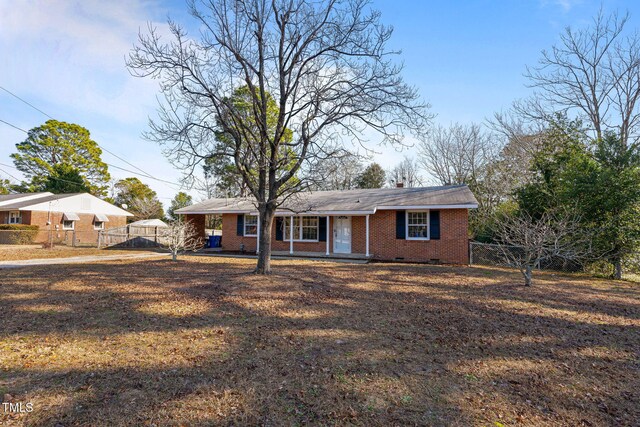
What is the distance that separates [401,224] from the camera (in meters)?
15.5

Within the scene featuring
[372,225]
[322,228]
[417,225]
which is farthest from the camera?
[322,228]

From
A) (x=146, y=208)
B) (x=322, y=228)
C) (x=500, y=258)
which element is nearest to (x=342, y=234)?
(x=322, y=228)

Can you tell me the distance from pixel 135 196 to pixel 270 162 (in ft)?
132

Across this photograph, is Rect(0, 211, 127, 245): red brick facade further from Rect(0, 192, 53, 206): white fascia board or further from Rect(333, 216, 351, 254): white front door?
Rect(333, 216, 351, 254): white front door

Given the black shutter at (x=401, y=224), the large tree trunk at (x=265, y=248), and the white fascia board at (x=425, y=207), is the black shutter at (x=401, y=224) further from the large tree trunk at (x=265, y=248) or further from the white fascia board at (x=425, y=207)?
the large tree trunk at (x=265, y=248)

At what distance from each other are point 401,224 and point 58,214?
29740 mm

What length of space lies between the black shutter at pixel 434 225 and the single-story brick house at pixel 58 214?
2567cm

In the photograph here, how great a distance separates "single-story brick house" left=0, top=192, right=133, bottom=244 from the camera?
87.1 feet

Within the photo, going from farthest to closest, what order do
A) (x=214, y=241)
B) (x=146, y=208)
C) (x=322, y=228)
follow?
1. (x=146, y=208)
2. (x=214, y=241)
3. (x=322, y=228)

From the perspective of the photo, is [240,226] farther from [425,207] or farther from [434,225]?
[434,225]

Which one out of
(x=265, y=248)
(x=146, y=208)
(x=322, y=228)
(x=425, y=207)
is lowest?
(x=265, y=248)

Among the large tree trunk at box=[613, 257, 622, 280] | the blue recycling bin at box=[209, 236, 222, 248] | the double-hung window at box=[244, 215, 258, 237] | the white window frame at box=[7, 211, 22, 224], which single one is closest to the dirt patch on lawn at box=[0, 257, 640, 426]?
the large tree trunk at box=[613, 257, 622, 280]

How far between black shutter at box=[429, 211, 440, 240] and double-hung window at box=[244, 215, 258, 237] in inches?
381

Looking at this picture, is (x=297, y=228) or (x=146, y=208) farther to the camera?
(x=146, y=208)
